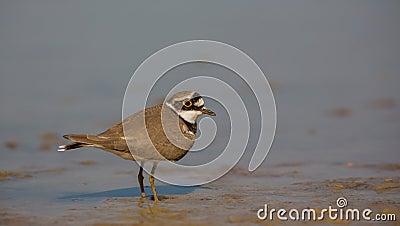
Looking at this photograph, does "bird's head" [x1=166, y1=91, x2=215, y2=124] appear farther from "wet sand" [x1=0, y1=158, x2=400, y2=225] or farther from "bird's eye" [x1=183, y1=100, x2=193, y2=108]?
"wet sand" [x1=0, y1=158, x2=400, y2=225]

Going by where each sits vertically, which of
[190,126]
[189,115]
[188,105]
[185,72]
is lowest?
[190,126]

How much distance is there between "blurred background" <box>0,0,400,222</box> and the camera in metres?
11.0

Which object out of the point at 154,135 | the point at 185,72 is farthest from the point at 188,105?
the point at 185,72

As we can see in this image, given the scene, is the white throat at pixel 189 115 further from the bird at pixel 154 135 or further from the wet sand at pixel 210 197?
the wet sand at pixel 210 197

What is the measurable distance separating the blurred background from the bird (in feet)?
2.63

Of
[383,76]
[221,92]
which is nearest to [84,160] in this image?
[221,92]

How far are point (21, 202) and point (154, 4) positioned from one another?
36.0 ft

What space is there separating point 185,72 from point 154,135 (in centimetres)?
553

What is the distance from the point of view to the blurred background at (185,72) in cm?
1101

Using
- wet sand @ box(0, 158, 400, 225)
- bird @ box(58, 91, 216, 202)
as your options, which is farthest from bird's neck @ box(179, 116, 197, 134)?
wet sand @ box(0, 158, 400, 225)

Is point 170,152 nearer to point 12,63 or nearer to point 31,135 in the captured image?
point 31,135

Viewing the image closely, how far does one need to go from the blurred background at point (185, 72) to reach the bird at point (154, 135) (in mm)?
→ 801

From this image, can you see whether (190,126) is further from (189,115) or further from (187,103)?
(187,103)

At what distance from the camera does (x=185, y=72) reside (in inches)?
578
